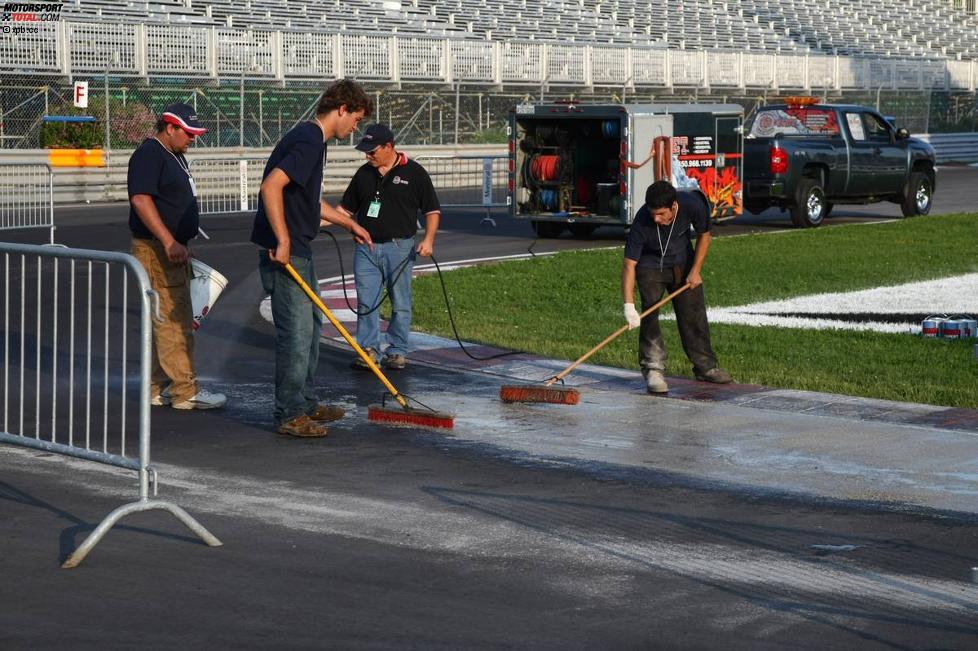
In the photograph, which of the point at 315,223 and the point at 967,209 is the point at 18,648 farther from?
the point at 967,209

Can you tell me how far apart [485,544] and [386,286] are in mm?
5245

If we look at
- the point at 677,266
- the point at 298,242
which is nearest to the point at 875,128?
the point at 677,266

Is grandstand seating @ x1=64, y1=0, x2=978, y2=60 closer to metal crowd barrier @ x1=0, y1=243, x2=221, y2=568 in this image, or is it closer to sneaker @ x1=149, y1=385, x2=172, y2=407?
metal crowd barrier @ x1=0, y1=243, x2=221, y2=568

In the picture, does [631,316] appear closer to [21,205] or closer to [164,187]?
[164,187]

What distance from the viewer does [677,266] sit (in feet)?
36.0

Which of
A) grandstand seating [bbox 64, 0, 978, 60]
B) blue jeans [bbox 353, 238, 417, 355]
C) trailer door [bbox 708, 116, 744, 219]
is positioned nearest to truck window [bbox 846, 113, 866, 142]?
trailer door [bbox 708, 116, 744, 219]

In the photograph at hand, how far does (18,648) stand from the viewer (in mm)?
5156

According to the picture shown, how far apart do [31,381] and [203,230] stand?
13.2 metres

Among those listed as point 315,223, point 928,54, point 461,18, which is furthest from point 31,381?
point 928,54

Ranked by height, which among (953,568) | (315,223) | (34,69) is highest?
(34,69)

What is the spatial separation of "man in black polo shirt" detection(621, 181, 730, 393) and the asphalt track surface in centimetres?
89

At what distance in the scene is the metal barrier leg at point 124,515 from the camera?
6207 mm

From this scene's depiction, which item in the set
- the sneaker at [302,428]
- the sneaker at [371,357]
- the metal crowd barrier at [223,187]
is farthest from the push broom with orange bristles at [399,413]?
the metal crowd barrier at [223,187]

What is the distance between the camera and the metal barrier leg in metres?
6.21
